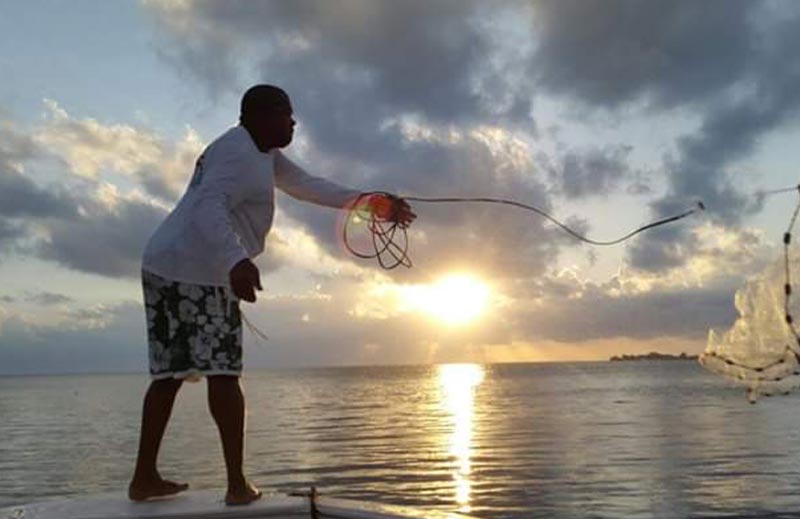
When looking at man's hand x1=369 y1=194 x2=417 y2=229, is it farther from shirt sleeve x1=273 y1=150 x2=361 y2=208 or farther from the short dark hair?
the short dark hair

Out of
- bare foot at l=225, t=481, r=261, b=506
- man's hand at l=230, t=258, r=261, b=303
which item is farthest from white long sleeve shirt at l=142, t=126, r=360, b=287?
bare foot at l=225, t=481, r=261, b=506

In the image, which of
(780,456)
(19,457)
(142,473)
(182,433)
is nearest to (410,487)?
(780,456)

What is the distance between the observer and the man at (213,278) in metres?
5.25

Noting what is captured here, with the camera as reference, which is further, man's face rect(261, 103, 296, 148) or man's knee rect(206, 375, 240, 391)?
man's face rect(261, 103, 296, 148)

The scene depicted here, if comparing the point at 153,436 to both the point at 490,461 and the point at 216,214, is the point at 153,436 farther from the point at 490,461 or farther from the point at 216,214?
the point at 490,461

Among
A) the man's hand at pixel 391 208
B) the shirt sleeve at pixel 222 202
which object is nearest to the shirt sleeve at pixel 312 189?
the man's hand at pixel 391 208

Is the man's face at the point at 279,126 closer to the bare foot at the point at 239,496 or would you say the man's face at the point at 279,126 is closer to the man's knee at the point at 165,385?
the man's knee at the point at 165,385

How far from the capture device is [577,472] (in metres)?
24.8

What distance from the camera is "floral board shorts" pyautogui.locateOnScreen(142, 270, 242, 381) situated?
5301 millimetres

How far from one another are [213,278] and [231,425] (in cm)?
91

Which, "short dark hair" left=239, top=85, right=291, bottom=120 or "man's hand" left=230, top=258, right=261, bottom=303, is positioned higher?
"short dark hair" left=239, top=85, right=291, bottom=120

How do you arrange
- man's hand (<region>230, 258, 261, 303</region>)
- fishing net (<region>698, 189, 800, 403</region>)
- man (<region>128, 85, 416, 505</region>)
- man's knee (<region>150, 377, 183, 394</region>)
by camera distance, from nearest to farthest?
man's hand (<region>230, 258, 261, 303</region>)
man (<region>128, 85, 416, 505</region>)
man's knee (<region>150, 377, 183, 394</region>)
fishing net (<region>698, 189, 800, 403</region>)

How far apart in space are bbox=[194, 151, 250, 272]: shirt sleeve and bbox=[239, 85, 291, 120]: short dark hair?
0.42 m

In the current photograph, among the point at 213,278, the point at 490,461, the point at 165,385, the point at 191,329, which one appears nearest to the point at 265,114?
the point at 213,278
